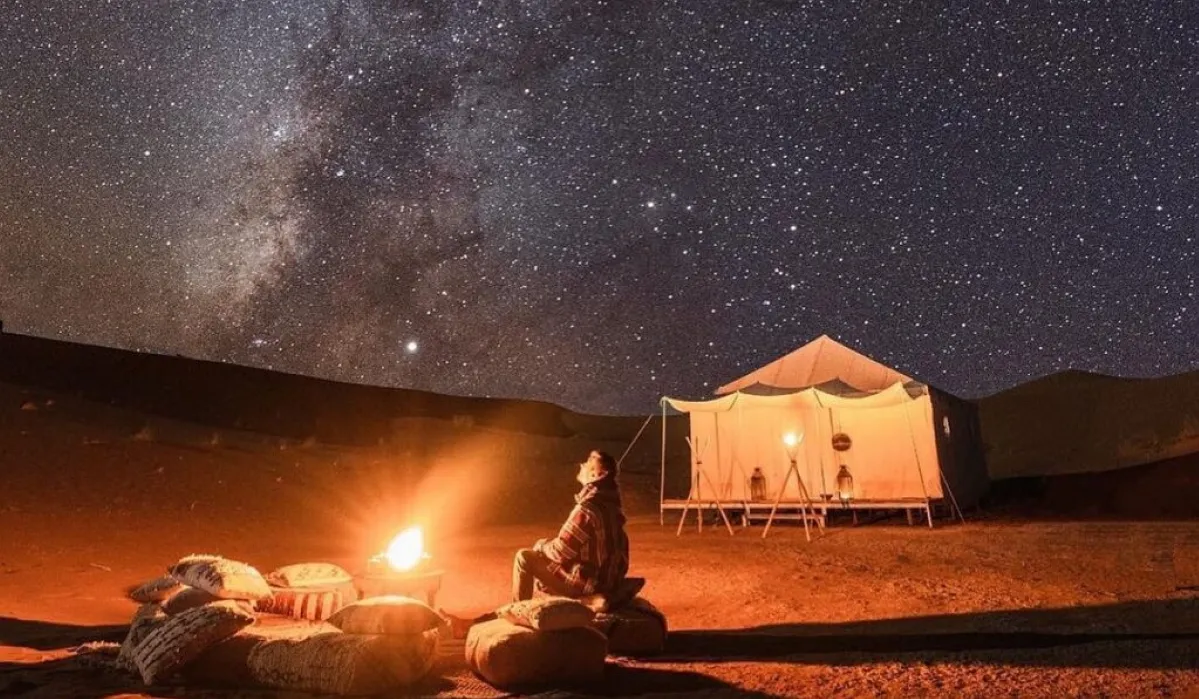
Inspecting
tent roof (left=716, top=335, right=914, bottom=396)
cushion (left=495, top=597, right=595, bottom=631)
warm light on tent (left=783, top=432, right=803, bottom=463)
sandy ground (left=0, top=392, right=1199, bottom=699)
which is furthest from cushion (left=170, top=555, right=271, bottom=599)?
warm light on tent (left=783, top=432, right=803, bottom=463)

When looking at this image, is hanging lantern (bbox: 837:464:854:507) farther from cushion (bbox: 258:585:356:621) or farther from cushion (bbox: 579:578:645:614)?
cushion (bbox: 258:585:356:621)

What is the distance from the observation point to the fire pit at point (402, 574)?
5566 millimetres

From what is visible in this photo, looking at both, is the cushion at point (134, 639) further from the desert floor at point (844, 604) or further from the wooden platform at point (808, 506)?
the wooden platform at point (808, 506)

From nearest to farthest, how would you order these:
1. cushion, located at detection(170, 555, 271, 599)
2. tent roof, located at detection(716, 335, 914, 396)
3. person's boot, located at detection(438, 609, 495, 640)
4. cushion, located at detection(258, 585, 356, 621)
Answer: cushion, located at detection(170, 555, 271, 599)
person's boot, located at detection(438, 609, 495, 640)
cushion, located at detection(258, 585, 356, 621)
tent roof, located at detection(716, 335, 914, 396)

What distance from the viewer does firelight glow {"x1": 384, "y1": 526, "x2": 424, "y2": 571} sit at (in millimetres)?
5746

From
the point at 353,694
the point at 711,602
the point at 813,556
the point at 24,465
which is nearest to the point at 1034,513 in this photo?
the point at 813,556

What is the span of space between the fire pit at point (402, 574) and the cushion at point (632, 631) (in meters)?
1.38

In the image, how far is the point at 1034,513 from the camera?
1652 cm

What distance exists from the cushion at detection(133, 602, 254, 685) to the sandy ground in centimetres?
14

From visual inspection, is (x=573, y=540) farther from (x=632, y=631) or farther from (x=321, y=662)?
(x=321, y=662)

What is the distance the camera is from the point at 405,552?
5.81m

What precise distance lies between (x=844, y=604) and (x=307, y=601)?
16.1 ft

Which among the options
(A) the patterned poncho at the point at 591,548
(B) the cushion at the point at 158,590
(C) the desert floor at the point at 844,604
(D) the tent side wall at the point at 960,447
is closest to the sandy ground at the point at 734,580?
(C) the desert floor at the point at 844,604

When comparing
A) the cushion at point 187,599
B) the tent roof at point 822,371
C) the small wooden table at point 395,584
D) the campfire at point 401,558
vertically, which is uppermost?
the tent roof at point 822,371
